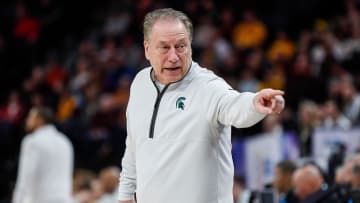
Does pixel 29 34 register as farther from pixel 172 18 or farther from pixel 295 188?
pixel 172 18

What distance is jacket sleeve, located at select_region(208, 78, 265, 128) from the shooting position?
3.83 metres

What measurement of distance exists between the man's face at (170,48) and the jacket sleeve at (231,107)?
162 millimetres

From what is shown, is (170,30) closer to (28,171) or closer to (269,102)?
(269,102)

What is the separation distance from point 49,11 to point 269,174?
9.38 metres

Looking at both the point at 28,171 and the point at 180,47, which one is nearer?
the point at 180,47

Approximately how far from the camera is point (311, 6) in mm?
14773

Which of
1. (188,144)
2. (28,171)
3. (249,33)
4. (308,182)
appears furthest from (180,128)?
(249,33)

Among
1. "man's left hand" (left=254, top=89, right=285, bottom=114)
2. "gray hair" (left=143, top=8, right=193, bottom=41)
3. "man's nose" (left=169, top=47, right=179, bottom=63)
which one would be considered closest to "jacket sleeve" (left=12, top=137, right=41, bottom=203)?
"gray hair" (left=143, top=8, right=193, bottom=41)

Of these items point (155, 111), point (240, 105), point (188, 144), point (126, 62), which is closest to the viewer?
point (240, 105)

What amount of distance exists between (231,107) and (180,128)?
340 millimetres

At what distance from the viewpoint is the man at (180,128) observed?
418 centimetres

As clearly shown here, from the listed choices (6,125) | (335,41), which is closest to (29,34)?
(6,125)

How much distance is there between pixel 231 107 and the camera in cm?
396

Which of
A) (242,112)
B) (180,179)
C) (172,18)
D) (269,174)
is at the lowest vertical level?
(269,174)
